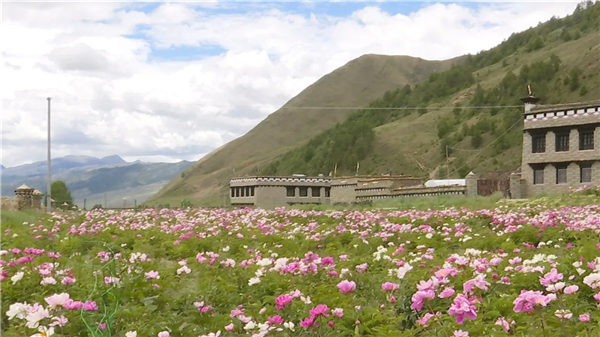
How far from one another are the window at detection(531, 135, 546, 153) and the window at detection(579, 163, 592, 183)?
2615 millimetres

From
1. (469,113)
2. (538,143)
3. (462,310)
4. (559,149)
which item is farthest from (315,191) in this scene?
(469,113)

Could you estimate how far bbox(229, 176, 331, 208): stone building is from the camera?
49.4 m

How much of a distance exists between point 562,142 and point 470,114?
56.6 meters

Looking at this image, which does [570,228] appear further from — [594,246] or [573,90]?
[573,90]

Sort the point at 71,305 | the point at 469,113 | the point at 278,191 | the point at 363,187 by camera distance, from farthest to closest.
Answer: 1. the point at 469,113
2. the point at 278,191
3. the point at 363,187
4. the point at 71,305

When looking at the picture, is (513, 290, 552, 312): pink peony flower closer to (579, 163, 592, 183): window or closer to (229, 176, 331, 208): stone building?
(579, 163, 592, 183): window

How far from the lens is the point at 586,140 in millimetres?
36906

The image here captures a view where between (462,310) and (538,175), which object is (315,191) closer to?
(538,175)

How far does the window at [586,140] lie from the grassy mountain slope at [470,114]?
30.9 metres

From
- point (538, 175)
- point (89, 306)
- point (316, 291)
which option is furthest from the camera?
point (538, 175)

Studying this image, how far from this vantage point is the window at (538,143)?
38.8 meters

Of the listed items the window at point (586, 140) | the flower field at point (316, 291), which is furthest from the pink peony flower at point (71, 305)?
the window at point (586, 140)

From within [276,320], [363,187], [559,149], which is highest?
[559,149]

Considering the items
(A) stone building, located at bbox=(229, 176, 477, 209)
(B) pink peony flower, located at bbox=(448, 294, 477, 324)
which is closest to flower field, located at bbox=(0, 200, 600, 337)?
(B) pink peony flower, located at bbox=(448, 294, 477, 324)
